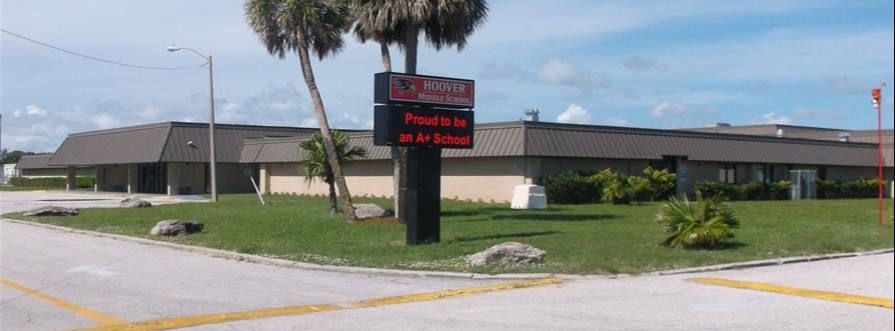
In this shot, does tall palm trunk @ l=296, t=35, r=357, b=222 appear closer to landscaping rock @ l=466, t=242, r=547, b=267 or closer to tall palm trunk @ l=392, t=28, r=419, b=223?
tall palm trunk @ l=392, t=28, r=419, b=223

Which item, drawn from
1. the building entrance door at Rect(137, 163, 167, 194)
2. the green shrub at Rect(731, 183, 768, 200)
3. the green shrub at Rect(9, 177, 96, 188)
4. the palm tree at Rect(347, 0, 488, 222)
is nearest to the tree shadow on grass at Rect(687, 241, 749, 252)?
the palm tree at Rect(347, 0, 488, 222)

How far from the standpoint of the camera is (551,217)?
2673cm

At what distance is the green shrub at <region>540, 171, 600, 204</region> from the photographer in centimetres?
3488

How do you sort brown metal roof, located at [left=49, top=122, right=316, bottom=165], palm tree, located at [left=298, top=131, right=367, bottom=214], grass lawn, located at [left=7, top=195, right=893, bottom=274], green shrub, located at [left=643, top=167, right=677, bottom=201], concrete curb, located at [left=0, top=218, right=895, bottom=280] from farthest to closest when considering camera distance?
brown metal roof, located at [left=49, top=122, right=316, bottom=165], green shrub, located at [left=643, top=167, right=677, bottom=201], palm tree, located at [left=298, top=131, right=367, bottom=214], grass lawn, located at [left=7, top=195, right=893, bottom=274], concrete curb, located at [left=0, top=218, right=895, bottom=280]

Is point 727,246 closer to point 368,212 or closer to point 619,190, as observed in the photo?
point 368,212

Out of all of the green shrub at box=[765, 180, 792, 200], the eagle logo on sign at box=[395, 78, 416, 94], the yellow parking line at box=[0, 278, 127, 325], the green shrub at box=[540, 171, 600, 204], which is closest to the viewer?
the yellow parking line at box=[0, 278, 127, 325]

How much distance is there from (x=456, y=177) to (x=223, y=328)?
2904 cm

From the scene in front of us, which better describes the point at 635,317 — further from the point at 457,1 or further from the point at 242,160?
the point at 242,160

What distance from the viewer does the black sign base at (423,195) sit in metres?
18.7

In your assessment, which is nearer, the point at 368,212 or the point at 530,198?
the point at 368,212

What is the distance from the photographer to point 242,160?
177 ft

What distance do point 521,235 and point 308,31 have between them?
34.0 ft

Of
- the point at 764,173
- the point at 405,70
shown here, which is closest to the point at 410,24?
the point at 405,70

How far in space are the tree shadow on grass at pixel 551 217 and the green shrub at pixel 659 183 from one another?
33.7 feet
